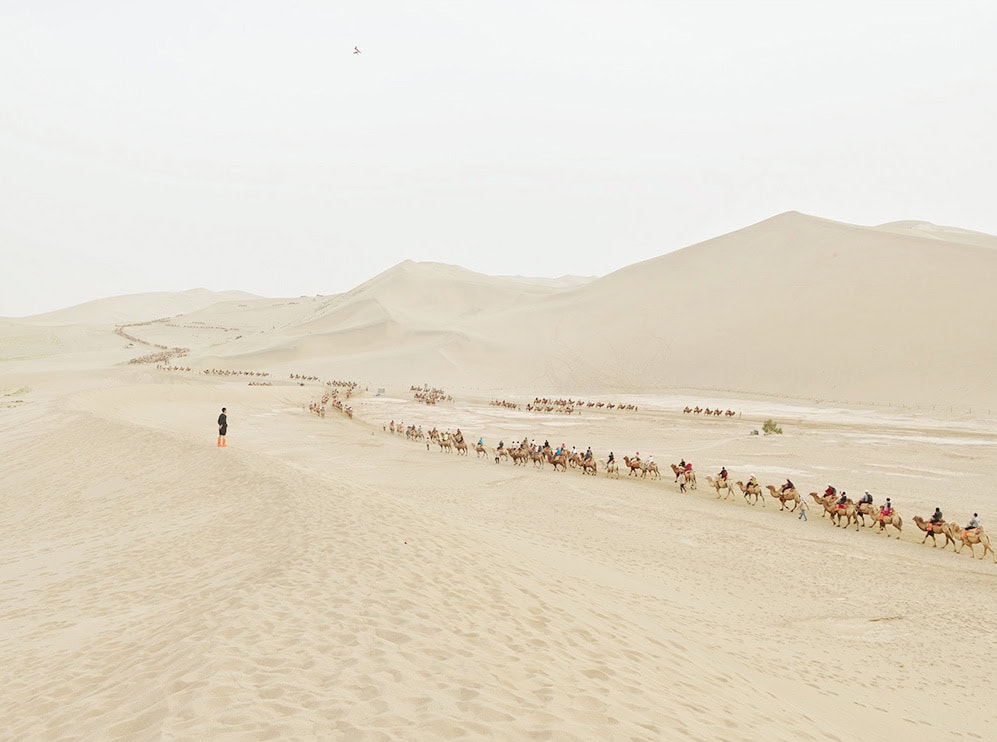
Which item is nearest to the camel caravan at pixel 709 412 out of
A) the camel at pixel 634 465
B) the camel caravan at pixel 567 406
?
the camel caravan at pixel 567 406

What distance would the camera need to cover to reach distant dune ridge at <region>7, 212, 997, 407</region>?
48.3 meters

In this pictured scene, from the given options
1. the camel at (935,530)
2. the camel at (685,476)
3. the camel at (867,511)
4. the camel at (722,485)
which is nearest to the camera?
the camel at (935,530)

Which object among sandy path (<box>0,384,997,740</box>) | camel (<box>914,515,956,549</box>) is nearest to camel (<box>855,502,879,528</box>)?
sandy path (<box>0,384,997,740</box>)

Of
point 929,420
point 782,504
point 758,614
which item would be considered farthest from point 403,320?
point 758,614

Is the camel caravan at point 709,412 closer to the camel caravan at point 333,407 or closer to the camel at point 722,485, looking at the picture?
the camel at point 722,485

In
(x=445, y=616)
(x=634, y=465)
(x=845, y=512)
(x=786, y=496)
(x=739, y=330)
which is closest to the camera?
(x=445, y=616)

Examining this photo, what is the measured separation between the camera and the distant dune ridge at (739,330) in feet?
159

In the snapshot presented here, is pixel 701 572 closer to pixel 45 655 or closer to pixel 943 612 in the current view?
pixel 943 612

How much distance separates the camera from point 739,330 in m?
61.3

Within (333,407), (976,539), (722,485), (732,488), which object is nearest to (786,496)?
(732,488)

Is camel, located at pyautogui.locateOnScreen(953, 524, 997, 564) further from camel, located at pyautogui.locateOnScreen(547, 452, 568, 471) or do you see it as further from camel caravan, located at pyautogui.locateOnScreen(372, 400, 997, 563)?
camel, located at pyautogui.locateOnScreen(547, 452, 568, 471)

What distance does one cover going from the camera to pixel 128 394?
3853cm

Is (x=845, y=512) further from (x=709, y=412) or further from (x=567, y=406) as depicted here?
(x=567, y=406)

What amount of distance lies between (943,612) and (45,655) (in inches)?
543
